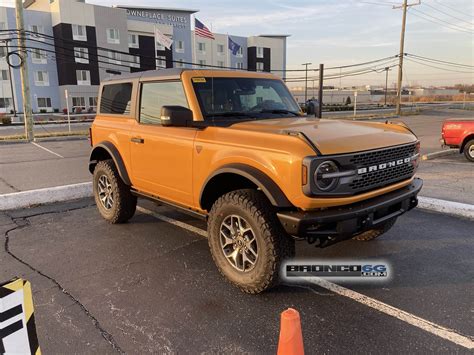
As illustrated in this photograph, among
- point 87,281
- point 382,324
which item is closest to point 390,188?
point 382,324

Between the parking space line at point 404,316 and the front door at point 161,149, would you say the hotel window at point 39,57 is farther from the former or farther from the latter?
the parking space line at point 404,316

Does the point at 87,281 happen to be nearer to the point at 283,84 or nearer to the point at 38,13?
the point at 283,84

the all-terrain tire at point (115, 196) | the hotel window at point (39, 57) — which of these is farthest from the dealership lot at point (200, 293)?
the hotel window at point (39, 57)

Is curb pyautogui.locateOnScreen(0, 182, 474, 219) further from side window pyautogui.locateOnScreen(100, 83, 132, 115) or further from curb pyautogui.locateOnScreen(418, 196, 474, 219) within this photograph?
side window pyautogui.locateOnScreen(100, 83, 132, 115)

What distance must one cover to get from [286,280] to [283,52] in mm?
76685

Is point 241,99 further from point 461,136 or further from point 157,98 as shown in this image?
point 461,136

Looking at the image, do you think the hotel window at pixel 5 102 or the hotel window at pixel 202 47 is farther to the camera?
the hotel window at pixel 202 47

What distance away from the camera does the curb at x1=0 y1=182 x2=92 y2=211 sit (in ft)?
21.2

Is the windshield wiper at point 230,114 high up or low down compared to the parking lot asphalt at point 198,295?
up

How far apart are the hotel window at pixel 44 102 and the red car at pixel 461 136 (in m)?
48.8

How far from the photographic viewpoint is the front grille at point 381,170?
11.3 ft

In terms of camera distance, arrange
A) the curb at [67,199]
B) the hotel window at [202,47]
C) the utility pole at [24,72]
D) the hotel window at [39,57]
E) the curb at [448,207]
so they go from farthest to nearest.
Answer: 1. the hotel window at [202,47]
2. the hotel window at [39,57]
3. the utility pole at [24,72]
4. the curb at [67,199]
5. the curb at [448,207]

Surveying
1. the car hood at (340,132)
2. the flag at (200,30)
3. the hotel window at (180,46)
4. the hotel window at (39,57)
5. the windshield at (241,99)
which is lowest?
the car hood at (340,132)

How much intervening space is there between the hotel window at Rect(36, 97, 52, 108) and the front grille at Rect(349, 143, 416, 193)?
5266cm
